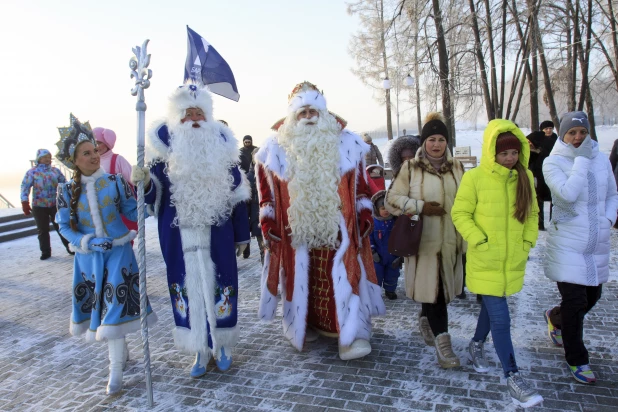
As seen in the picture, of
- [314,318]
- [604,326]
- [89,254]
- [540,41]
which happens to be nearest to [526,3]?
[540,41]

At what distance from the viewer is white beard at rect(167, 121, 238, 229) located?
346cm

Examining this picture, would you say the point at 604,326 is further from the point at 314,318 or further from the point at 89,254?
the point at 89,254

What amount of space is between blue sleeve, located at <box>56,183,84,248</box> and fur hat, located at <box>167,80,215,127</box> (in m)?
0.97

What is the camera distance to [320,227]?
358cm

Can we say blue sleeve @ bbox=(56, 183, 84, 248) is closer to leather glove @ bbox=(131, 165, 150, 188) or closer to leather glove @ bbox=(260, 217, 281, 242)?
leather glove @ bbox=(131, 165, 150, 188)

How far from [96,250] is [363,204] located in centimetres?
217

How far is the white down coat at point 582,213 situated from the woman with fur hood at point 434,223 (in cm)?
72

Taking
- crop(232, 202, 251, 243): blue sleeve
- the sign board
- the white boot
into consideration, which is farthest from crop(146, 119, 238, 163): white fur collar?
the sign board

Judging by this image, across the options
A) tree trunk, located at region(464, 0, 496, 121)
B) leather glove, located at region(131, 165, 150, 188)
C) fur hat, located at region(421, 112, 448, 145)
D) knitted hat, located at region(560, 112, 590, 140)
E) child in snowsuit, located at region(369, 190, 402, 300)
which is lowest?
child in snowsuit, located at region(369, 190, 402, 300)

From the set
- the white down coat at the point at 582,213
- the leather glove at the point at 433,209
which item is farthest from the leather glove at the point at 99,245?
the white down coat at the point at 582,213

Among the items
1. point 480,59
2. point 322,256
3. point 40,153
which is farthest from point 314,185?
point 480,59

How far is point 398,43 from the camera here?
16328mm

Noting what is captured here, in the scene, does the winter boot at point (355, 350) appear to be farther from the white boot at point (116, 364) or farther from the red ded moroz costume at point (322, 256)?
the white boot at point (116, 364)

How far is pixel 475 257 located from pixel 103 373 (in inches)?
124
